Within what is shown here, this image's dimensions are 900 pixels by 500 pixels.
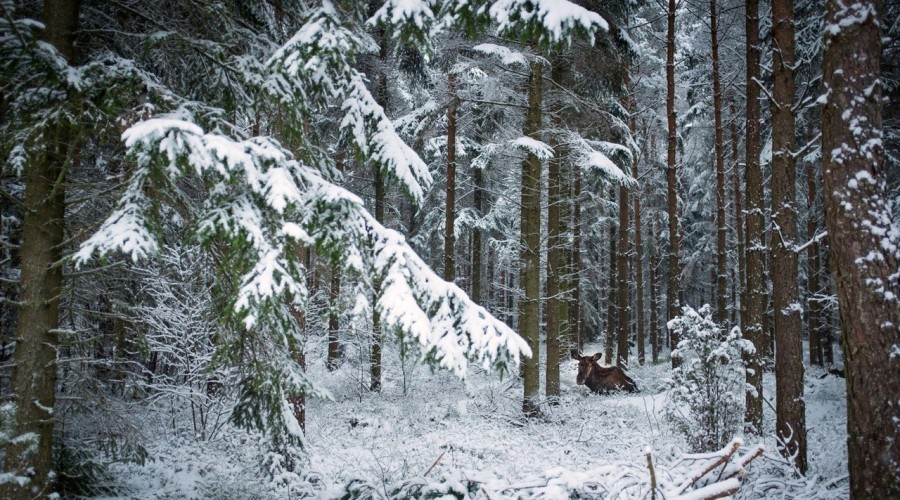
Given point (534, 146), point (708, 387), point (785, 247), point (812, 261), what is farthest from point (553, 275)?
point (812, 261)

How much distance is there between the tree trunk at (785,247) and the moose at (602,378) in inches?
284

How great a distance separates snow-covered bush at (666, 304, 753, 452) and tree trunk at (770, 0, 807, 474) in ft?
1.89

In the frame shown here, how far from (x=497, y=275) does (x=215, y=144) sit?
32413 millimetres

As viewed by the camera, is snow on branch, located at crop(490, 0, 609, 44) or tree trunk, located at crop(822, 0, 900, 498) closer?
tree trunk, located at crop(822, 0, 900, 498)

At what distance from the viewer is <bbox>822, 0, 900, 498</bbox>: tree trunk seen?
3.93m

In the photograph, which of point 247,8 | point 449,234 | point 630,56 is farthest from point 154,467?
point 630,56

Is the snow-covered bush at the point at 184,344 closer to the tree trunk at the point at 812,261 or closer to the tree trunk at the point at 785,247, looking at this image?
the tree trunk at the point at 785,247

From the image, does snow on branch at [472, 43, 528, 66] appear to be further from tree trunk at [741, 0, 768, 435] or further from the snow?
tree trunk at [741, 0, 768, 435]

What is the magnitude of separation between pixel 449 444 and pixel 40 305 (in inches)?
261

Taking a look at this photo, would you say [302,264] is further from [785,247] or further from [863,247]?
[785,247]

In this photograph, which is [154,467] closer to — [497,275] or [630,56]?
[630,56]

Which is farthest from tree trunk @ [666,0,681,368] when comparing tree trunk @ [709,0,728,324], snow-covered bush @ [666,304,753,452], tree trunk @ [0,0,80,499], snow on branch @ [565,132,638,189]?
tree trunk @ [0,0,80,499]

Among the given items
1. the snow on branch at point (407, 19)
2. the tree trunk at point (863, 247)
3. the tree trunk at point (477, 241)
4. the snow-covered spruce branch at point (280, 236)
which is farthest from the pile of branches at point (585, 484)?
the tree trunk at point (477, 241)

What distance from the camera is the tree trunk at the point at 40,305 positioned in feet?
13.3
